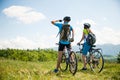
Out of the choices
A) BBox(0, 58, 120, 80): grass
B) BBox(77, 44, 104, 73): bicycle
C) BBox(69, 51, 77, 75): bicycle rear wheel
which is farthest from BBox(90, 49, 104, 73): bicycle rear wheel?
BBox(69, 51, 77, 75): bicycle rear wheel

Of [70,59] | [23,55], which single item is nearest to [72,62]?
[70,59]

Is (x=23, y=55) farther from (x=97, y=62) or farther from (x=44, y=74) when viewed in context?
(x=44, y=74)

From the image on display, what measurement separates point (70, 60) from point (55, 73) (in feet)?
2.89

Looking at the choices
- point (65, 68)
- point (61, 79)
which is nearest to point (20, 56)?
point (65, 68)

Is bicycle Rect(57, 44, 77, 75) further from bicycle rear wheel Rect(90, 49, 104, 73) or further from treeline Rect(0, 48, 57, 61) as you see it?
treeline Rect(0, 48, 57, 61)

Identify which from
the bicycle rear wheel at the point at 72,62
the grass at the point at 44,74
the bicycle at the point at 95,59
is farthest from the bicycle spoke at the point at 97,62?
the bicycle rear wheel at the point at 72,62

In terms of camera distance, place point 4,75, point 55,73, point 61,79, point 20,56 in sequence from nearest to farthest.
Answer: point 4,75 → point 61,79 → point 55,73 → point 20,56

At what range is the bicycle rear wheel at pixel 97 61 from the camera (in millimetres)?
11089

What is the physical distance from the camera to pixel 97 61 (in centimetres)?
1125

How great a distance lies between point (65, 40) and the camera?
34.1 feet

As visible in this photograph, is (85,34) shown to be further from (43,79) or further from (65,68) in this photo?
(43,79)

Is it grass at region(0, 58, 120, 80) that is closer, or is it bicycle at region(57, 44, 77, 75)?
grass at region(0, 58, 120, 80)

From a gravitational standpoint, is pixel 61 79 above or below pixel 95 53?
below

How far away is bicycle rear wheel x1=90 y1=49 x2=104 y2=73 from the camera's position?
36.4 feet
